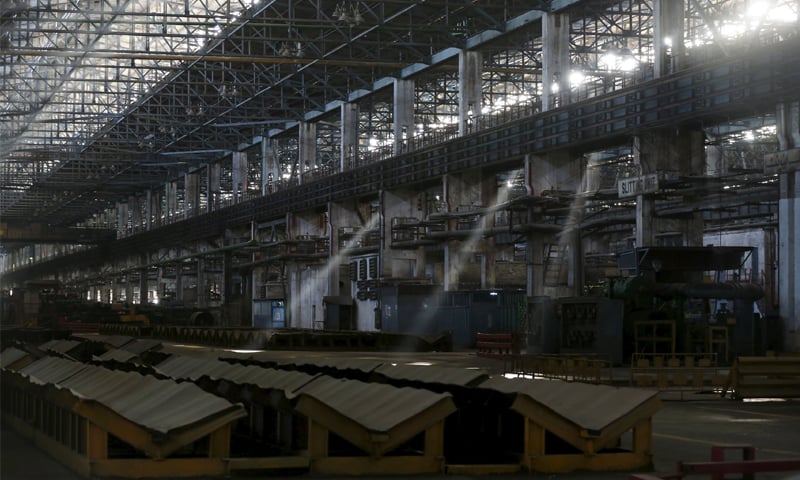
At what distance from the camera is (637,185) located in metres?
30.3

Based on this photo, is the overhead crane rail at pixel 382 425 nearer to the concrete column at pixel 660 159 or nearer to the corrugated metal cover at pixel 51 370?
the corrugated metal cover at pixel 51 370

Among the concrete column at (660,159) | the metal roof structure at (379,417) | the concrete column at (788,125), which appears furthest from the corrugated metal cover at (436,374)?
the concrete column at (660,159)

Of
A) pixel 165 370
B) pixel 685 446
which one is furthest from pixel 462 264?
pixel 685 446

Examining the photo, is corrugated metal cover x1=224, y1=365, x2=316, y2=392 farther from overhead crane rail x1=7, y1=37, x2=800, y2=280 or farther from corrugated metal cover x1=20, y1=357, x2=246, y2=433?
overhead crane rail x1=7, y1=37, x2=800, y2=280

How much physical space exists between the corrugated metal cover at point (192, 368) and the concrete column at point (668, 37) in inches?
789

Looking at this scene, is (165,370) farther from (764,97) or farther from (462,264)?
(462,264)

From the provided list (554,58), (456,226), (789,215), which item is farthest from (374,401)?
(456,226)

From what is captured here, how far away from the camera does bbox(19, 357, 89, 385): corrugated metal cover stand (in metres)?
12.0

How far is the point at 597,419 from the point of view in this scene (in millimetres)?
9156

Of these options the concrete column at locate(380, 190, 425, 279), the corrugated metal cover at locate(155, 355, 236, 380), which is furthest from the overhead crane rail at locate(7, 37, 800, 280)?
the corrugated metal cover at locate(155, 355, 236, 380)

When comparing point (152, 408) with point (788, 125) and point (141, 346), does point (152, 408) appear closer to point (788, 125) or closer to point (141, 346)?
point (141, 346)

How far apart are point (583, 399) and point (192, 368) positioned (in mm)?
5741

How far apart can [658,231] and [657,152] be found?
226 cm

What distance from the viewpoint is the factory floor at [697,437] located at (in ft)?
29.6
